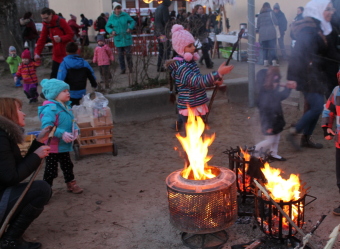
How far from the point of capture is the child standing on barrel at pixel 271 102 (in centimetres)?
483

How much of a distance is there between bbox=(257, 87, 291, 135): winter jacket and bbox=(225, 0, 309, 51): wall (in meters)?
9.77

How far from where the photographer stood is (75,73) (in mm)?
6293

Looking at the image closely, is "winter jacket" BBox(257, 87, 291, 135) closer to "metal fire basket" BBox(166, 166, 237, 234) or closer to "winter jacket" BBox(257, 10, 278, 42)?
"metal fire basket" BBox(166, 166, 237, 234)

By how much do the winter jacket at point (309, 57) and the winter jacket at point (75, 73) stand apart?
10.3ft

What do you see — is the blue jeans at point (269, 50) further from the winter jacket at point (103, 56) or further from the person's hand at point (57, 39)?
the person's hand at point (57, 39)

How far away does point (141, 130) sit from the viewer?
7.09 meters

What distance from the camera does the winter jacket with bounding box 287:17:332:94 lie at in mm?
5398

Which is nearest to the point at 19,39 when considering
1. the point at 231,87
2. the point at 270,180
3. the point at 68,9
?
the point at 231,87

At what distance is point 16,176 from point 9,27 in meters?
13.8

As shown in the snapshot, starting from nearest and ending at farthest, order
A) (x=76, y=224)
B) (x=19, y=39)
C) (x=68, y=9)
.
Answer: (x=76, y=224)
(x=19, y=39)
(x=68, y=9)

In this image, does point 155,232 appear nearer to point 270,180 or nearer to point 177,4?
point 270,180

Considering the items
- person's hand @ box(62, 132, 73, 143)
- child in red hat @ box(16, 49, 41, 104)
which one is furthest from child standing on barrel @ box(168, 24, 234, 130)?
child in red hat @ box(16, 49, 41, 104)

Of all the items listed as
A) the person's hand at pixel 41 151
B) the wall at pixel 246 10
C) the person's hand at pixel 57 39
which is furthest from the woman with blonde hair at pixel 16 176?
the wall at pixel 246 10

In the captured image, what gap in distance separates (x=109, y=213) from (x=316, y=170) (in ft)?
8.45
